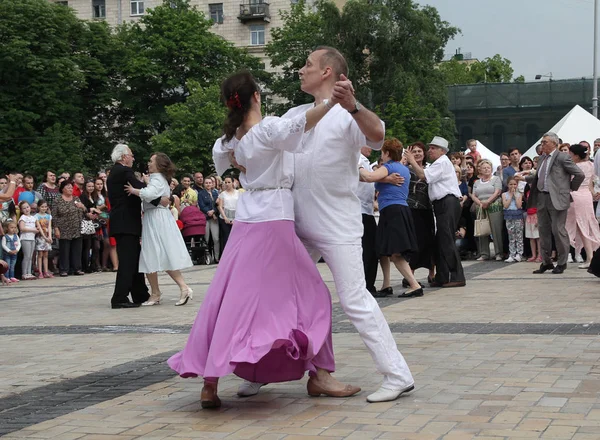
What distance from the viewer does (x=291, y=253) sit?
609 cm

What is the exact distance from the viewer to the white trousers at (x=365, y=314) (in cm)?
610

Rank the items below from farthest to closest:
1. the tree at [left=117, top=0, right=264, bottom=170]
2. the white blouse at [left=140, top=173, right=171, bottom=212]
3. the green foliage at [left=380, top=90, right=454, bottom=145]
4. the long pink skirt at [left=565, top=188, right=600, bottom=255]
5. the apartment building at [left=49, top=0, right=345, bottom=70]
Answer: the apartment building at [left=49, top=0, right=345, bottom=70]
the tree at [left=117, top=0, right=264, bottom=170]
the green foliage at [left=380, top=90, right=454, bottom=145]
the long pink skirt at [left=565, top=188, right=600, bottom=255]
the white blouse at [left=140, top=173, right=171, bottom=212]

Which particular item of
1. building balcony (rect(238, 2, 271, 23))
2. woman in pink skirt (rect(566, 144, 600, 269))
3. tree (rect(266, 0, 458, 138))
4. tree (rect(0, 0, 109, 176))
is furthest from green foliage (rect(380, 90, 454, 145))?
woman in pink skirt (rect(566, 144, 600, 269))

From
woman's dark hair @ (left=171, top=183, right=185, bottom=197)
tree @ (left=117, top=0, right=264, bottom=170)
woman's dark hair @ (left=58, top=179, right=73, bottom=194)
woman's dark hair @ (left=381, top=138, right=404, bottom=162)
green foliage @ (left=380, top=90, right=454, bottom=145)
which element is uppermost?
tree @ (left=117, top=0, right=264, bottom=170)

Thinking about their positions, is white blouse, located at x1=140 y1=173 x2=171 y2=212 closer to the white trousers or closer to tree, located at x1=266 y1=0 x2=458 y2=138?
the white trousers

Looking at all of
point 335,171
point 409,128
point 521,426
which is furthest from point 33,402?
point 409,128

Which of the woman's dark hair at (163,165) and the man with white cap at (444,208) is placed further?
the man with white cap at (444,208)

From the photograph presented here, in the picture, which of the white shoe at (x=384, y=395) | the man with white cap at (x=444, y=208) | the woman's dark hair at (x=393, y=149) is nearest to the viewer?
the white shoe at (x=384, y=395)

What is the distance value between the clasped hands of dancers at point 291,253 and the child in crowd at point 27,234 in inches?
543

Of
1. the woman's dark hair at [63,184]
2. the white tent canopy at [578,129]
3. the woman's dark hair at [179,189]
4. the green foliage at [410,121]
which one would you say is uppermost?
the green foliage at [410,121]

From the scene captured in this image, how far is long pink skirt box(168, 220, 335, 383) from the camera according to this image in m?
5.82

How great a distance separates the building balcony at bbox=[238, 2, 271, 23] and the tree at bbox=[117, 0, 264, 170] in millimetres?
11525

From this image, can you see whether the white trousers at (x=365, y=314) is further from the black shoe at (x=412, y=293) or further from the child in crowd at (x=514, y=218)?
the child in crowd at (x=514, y=218)

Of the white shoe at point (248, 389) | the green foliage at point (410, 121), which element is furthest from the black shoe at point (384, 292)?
the green foliage at point (410, 121)
